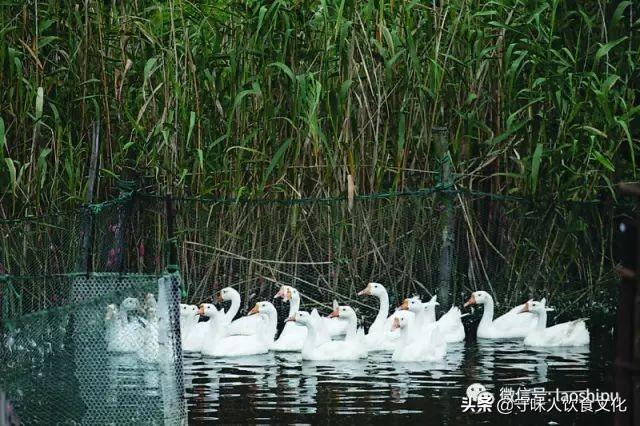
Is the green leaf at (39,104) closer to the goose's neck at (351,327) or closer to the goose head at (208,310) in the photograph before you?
the goose head at (208,310)

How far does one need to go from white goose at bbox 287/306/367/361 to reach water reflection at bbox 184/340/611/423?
0.09 metres

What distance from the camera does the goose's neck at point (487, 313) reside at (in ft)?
42.5

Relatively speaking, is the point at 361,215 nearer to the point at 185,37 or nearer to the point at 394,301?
the point at 394,301

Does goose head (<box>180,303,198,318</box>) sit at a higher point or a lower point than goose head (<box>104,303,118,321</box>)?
higher

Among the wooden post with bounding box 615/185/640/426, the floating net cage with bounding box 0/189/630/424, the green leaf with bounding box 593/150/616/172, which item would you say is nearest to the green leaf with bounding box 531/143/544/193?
the floating net cage with bounding box 0/189/630/424

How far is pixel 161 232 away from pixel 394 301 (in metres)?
2.23

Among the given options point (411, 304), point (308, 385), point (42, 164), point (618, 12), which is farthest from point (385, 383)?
point (618, 12)

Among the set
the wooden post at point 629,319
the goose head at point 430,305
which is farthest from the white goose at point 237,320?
the wooden post at point 629,319

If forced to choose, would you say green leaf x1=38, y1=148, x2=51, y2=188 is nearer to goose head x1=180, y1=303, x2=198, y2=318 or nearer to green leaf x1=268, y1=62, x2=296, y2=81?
goose head x1=180, y1=303, x2=198, y2=318

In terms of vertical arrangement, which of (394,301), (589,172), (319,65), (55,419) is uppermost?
(319,65)

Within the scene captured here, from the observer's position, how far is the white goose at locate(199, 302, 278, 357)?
1249cm

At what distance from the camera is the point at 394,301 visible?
13.3 metres

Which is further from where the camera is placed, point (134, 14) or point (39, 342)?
point (134, 14)

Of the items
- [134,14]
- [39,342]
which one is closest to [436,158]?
[134,14]
